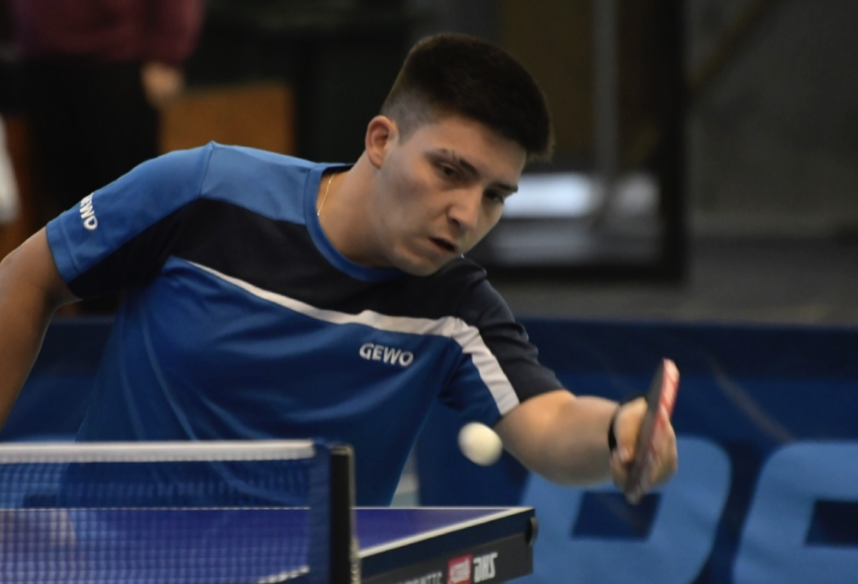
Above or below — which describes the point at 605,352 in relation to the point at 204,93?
below

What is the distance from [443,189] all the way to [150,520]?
2.20 ft

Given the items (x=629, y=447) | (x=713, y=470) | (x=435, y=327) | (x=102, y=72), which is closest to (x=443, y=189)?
(x=435, y=327)

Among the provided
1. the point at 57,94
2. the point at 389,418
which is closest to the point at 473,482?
the point at 389,418

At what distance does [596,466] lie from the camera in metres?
2.08

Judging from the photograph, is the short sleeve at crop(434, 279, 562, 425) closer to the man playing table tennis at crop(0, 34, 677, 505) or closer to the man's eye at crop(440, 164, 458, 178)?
the man playing table tennis at crop(0, 34, 677, 505)

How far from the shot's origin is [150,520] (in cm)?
173

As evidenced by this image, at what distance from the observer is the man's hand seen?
1.80m

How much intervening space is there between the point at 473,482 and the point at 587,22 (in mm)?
8036

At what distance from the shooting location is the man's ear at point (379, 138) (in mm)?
2227

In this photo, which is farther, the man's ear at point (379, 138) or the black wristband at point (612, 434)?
the man's ear at point (379, 138)

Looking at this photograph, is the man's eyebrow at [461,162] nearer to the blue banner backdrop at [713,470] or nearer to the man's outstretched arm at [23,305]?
the man's outstretched arm at [23,305]

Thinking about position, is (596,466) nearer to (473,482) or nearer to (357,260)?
(357,260)

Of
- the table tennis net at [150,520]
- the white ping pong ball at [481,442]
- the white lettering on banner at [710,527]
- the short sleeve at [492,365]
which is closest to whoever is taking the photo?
the table tennis net at [150,520]

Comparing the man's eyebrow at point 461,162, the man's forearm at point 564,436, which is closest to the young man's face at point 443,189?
the man's eyebrow at point 461,162
